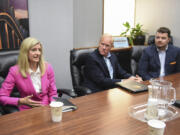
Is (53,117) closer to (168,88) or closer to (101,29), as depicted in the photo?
(168,88)

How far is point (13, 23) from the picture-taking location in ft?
7.89

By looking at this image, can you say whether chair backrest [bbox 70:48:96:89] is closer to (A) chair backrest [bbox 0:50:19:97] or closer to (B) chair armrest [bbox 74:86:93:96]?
(B) chair armrest [bbox 74:86:93:96]

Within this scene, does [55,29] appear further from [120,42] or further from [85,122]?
[85,122]

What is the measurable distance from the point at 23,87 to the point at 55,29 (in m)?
1.20

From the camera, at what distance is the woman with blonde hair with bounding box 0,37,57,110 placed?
70.4 inches

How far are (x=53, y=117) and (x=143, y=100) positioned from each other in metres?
0.76

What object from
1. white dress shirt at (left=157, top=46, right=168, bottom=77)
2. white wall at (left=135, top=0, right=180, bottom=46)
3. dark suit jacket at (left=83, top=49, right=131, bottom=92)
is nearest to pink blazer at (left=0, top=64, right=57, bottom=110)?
dark suit jacket at (left=83, top=49, right=131, bottom=92)

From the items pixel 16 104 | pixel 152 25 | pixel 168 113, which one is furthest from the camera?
pixel 152 25

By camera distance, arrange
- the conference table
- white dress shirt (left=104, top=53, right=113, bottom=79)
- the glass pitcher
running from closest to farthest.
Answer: the conference table
the glass pitcher
white dress shirt (left=104, top=53, right=113, bottom=79)

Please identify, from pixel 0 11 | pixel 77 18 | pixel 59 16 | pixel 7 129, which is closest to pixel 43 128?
pixel 7 129

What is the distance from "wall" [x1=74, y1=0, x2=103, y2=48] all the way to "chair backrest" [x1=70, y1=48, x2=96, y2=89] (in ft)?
3.91

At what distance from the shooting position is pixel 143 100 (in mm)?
1569

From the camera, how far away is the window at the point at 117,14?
3.98 metres

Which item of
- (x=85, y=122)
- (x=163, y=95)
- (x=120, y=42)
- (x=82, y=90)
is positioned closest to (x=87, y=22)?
(x=120, y=42)
